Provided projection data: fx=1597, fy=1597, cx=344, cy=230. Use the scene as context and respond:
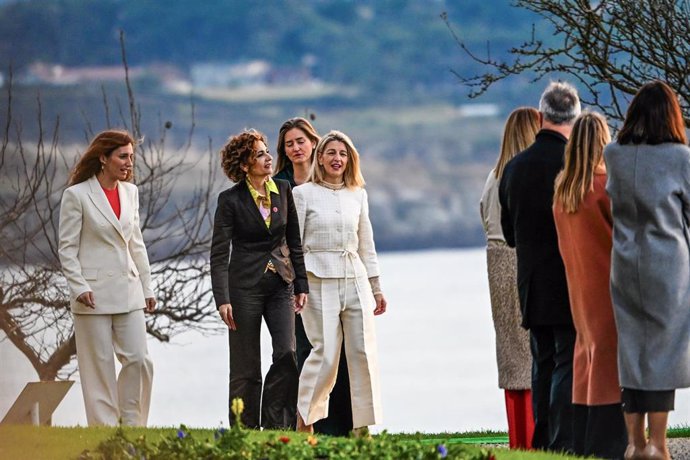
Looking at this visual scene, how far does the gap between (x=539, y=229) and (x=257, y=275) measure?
80.5 inches

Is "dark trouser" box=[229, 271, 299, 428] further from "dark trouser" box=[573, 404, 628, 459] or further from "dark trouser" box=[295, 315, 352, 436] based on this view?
"dark trouser" box=[573, 404, 628, 459]

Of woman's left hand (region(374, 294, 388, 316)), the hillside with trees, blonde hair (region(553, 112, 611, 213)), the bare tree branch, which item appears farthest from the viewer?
the hillside with trees

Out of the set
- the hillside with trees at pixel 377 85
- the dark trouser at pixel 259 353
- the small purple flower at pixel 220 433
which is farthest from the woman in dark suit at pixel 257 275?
the hillside with trees at pixel 377 85

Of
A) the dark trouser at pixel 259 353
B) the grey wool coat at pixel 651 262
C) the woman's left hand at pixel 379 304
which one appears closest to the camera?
the grey wool coat at pixel 651 262

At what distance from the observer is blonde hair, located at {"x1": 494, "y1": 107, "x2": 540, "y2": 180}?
9.40m

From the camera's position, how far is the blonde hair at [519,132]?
9.40 m

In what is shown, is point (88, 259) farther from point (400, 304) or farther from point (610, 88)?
point (400, 304)

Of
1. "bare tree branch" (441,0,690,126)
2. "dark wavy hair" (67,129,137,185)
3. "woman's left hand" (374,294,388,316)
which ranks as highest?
"bare tree branch" (441,0,690,126)

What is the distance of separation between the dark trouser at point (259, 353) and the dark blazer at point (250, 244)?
8 cm

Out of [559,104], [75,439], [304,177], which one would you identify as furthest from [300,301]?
[75,439]

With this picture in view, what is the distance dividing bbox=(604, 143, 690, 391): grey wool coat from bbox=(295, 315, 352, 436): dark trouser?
2.71m

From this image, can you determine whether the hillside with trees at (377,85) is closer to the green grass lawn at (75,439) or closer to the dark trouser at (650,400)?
the green grass lawn at (75,439)

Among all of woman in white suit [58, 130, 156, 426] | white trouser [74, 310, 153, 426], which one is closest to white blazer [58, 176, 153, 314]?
woman in white suit [58, 130, 156, 426]

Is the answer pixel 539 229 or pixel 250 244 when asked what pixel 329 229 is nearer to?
pixel 250 244
